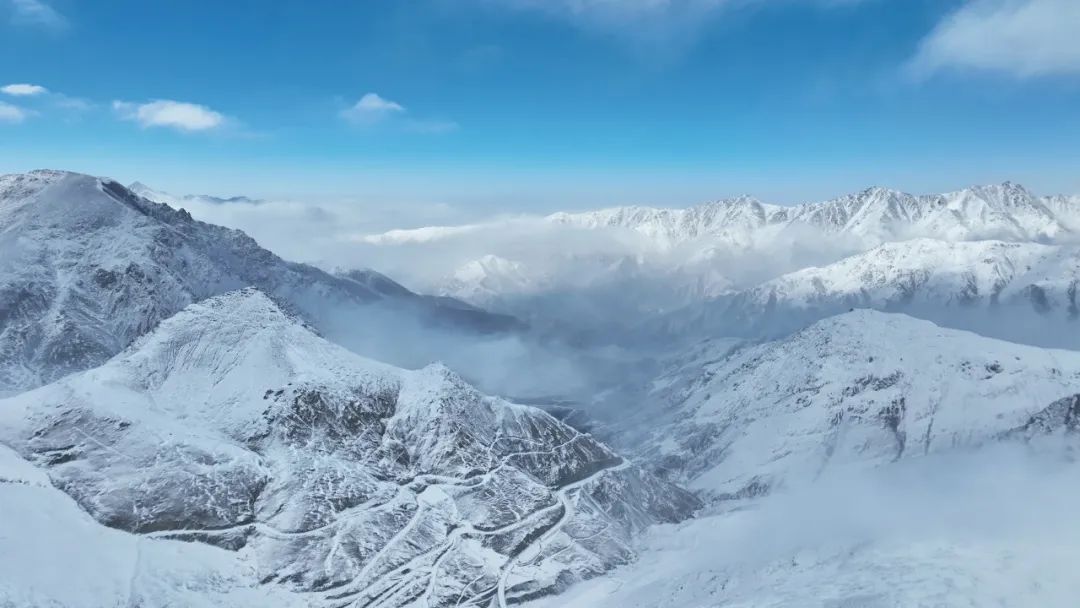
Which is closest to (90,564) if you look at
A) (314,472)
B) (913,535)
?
(314,472)

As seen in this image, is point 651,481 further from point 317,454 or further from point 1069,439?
point 1069,439

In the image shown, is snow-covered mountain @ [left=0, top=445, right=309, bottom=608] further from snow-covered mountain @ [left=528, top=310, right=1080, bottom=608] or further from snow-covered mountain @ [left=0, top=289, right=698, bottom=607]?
snow-covered mountain @ [left=528, top=310, right=1080, bottom=608]

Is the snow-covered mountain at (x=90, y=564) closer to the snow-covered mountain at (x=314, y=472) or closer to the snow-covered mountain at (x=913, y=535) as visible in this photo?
the snow-covered mountain at (x=314, y=472)

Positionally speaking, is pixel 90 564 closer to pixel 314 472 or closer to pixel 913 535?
pixel 314 472

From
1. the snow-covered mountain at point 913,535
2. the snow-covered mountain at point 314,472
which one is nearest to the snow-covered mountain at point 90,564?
the snow-covered mountain at point 314,472

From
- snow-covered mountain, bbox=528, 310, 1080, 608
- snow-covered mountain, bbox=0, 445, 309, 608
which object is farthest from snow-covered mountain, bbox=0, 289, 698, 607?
snow-covered mountain, bbox=528, 310, 1080, 608

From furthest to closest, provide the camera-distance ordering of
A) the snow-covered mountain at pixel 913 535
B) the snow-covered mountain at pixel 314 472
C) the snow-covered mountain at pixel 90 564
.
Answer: the snow-covered mountain at pixel 314 472, the snow-covered mountain at pixel 913 535, the snow-covered mountain at pixel 90 564

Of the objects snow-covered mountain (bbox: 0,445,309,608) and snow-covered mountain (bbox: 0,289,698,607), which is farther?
snow-covered mountain (bbox: 0,289,698,607)

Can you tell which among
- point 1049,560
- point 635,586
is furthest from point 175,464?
point 1049,560
